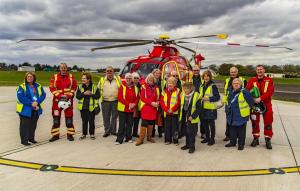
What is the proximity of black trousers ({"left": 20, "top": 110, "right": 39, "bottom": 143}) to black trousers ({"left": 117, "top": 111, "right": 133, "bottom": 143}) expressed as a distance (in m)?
1.77

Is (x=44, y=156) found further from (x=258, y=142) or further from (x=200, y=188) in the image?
(x=258, y=142)

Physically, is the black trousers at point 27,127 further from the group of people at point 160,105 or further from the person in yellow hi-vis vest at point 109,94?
the person in yellow hi-vis vest at point 109,94

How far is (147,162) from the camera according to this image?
17.3ft

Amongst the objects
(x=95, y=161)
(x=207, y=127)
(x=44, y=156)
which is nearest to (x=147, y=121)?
(x=207, y=127)

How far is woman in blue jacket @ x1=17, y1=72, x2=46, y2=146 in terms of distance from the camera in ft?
20.8

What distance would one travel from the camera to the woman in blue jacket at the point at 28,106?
20.8ft

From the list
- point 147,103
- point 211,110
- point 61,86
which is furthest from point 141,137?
point 61,86

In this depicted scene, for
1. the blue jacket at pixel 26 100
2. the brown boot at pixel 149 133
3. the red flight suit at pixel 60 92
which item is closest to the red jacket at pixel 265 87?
the brown boot at pixel 149 133

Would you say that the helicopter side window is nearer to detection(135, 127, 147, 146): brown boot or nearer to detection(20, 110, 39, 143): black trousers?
detection(135, 127, 147, 146): brown boot

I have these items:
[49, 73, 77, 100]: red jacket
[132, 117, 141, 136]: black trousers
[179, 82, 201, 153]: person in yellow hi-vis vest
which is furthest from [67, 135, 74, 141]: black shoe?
[179, 82, 201, 153]: person in yellow hi-vis vest

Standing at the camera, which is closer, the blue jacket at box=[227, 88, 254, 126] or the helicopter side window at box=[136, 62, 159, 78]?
the blue jacket at box=[227, 88, 254, 126]

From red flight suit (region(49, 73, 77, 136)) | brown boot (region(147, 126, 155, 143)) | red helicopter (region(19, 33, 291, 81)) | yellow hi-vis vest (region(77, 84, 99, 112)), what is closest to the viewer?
red flight suit (region(49, 73, 77, 136))

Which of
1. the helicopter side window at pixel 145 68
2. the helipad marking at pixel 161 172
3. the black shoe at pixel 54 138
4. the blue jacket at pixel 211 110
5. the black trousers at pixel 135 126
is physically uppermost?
the helicopter side window at pixel 145 68

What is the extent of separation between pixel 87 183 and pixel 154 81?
10.3 feet
